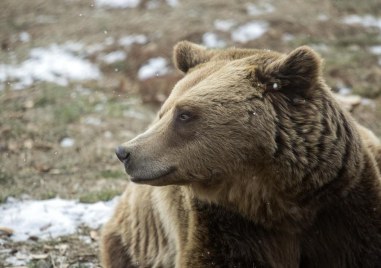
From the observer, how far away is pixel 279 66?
12.8 feet

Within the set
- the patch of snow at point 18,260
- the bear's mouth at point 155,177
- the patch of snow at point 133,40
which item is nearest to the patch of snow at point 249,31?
the patch of snow at point 133,40

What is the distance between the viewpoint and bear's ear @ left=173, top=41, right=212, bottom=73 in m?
4.48

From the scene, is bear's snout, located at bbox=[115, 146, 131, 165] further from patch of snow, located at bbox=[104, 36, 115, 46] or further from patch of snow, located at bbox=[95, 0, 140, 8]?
patch of snow, located at bbox=[95, 0, 140, 8]

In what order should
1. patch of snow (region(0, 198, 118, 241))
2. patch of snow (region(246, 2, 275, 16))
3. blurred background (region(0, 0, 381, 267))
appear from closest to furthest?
patch of snow (region(0, 198, 118, 241))
blurred background (region(0, 0, 381, 267))
patch of snow (region(246, 2, 275, 16))

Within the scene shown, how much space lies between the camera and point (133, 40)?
13320 millimetres

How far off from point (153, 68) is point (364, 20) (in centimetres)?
455

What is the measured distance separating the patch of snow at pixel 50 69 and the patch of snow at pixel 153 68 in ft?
3.05

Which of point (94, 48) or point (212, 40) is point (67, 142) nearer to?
point (212, 40)

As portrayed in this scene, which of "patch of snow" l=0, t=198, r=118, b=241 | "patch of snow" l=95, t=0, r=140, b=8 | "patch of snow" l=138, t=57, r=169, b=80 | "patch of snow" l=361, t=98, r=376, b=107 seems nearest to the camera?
"patch of snow" l=0, t=198, r=118, b=241

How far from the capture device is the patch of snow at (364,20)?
1338 cm

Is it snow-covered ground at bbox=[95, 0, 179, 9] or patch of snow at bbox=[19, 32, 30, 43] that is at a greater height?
snow-covered ground at bbox=[95, 0, 179, 9]

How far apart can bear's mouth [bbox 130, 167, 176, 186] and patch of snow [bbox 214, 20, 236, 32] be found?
963 centimetres

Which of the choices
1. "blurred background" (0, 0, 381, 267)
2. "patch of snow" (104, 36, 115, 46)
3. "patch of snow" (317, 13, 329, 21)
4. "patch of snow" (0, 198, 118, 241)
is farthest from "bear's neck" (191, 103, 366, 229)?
"patch of snow" (317, 13, 329, 21)

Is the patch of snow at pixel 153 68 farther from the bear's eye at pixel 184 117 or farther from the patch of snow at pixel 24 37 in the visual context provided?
the bear's eye at pixel 184 117
